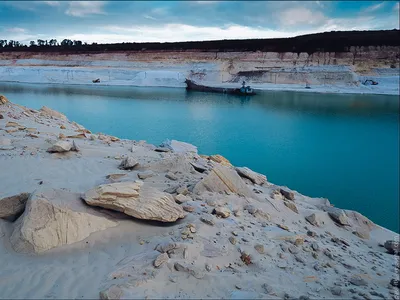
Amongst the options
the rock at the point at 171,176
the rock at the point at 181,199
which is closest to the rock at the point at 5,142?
the rock at the point at 171,176

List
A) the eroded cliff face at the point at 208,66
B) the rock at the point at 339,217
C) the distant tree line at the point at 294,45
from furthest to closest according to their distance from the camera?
the distant tree line at the point at 294,45 < the eroded cliff face at the point at 208,66 < the rock at the point at 339,217

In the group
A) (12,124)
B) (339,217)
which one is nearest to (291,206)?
(339,217)

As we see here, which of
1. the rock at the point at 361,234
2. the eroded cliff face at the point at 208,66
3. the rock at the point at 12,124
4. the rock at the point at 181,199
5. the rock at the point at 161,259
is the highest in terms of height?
the eroded cliff face at the point at 208,66

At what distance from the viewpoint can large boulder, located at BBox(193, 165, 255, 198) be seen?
4520 millimetres

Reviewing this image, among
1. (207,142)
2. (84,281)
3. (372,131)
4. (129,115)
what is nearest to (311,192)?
(207,142)

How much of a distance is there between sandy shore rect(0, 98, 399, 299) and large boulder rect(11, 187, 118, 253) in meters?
0.01

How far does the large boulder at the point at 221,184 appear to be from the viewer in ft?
14.8

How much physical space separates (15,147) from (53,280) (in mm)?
4005

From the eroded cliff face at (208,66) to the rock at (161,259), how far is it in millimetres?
42048

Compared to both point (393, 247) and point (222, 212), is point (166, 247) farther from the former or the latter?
point (393, 247)

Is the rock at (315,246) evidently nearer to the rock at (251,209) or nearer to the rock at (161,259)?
the rock at (251,209)

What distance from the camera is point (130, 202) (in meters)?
3.46

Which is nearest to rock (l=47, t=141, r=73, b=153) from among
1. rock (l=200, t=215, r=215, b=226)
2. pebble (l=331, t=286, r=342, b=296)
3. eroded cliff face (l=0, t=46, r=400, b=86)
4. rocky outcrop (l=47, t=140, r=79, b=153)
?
rocky outcrop (l=47, t=140, r=79, b=153)

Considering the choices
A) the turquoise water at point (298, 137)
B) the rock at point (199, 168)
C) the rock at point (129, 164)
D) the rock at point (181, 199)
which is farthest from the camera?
the turquoise water at point (298, 137)
